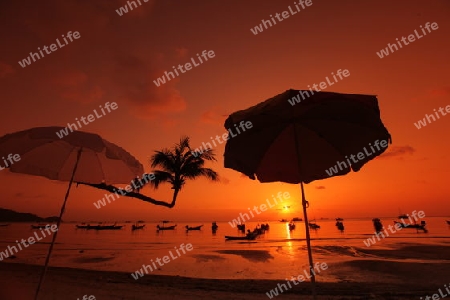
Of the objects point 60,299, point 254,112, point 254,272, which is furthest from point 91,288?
point 254,112

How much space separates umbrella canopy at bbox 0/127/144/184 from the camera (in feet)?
14.8

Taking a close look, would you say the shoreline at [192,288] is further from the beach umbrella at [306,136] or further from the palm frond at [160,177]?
the beach umbrella at [306,136]

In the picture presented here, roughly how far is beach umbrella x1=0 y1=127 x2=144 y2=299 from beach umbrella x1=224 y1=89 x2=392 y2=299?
2.57 m

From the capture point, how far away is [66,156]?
545cm

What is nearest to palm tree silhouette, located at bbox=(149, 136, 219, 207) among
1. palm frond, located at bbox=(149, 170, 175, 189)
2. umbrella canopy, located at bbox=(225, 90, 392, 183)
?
palm frond, located at bbox=(149, 170, 175, 189)

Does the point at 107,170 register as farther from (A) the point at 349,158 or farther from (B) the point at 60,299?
(B) the point at 60,299

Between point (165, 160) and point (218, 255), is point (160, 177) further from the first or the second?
point (218, 255)

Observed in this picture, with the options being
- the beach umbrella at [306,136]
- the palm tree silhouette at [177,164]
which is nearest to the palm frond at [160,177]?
the palm tree silhouette at [177,164]

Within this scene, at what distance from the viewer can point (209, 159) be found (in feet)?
40.5

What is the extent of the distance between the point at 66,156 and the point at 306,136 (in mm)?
5022

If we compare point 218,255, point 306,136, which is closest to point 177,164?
point 306,136

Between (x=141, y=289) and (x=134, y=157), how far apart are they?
25.3 ft

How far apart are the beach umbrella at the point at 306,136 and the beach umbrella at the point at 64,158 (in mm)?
2570

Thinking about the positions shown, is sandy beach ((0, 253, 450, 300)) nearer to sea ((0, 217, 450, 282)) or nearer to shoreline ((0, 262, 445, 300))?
shoreline ((0, 262, 445, 300))
